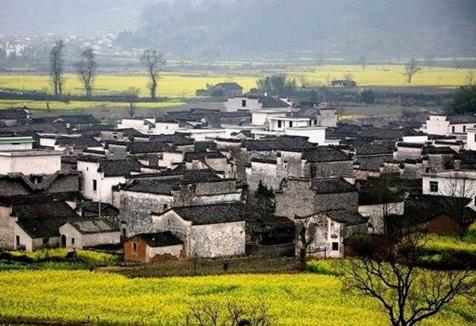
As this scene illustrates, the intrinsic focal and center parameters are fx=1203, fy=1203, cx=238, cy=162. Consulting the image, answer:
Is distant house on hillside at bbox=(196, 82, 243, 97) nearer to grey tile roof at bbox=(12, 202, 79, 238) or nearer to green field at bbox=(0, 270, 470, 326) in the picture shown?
grey tile roof at bbox=(12, 202, 79, 238)

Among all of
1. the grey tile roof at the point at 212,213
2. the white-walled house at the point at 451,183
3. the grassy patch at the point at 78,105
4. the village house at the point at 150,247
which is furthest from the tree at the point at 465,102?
the village house at the point at 150,247

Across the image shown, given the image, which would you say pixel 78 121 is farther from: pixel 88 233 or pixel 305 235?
pixel 305 235

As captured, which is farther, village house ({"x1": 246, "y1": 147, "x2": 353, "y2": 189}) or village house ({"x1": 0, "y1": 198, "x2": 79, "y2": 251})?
village house ({"x1": 246, "y1": 147, "x2": 353, "y2": 189})

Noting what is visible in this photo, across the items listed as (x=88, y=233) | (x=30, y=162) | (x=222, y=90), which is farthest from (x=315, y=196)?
(x=222, y=90)

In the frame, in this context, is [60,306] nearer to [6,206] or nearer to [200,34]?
[6,206]

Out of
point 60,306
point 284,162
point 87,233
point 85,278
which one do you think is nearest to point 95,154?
point 284,162

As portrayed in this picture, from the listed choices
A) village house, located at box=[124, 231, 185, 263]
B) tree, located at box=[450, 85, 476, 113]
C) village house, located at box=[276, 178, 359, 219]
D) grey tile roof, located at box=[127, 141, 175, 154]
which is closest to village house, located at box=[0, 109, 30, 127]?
grey tile roof, located at box=[127, 141, 175, 154]
